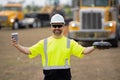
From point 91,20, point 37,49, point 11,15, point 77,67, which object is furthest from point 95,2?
point 11,15

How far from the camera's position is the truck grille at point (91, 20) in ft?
63.0

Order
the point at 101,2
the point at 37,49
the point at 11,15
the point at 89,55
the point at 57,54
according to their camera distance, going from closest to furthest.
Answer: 1. the point at 57,54
2. the point at 37,49
3. the point at 89,55
4. the point at 101,2
5. the point at 11,15

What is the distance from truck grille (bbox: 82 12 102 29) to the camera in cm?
Result: 1920

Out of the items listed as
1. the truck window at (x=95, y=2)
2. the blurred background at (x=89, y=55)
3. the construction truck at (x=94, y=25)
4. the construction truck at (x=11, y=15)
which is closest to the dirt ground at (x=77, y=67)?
the blurred background at (x=89, y=55)

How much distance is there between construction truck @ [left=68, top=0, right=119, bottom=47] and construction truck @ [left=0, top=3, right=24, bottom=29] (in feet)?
64.4

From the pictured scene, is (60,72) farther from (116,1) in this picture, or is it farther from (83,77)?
(116,1)

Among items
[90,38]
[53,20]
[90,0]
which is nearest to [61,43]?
[53,20]

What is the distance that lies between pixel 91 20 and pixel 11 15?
20.9 meters

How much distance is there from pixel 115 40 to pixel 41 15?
26.6m

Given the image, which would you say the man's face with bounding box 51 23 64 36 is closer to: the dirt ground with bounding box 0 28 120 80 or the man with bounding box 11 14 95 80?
the man with bounding box 11 14 95 80

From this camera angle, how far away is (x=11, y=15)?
39250 mm

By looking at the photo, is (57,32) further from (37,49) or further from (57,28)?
(37,49)

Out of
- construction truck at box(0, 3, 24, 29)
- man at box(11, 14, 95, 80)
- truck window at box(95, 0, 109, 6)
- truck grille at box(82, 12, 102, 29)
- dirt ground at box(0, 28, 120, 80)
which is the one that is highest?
man at box(11, 14, 95, 80)

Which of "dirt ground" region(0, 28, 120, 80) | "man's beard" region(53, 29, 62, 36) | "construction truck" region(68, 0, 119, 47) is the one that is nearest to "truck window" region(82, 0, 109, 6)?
"construction truck" region(68, 0, 119, 47)
